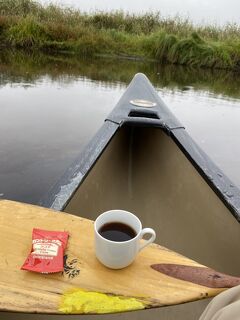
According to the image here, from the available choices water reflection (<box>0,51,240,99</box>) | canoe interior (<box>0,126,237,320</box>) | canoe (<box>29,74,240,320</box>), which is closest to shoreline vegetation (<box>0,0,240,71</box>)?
water reflection (<box>0,51,240,99</box>)

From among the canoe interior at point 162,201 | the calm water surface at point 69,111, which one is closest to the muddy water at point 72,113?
the calm water surface at point 69,111

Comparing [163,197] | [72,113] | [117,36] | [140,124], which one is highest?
[117,36]

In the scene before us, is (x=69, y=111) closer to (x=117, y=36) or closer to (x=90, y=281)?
(x=90, y=281)

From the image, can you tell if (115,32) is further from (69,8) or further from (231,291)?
(231,291)

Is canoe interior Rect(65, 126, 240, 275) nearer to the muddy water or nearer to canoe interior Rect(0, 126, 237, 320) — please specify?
canoe interior Rect(0, 126, 237, 320)

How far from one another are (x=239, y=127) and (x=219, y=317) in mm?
3657

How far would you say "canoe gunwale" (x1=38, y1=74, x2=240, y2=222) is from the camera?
101 centimetres

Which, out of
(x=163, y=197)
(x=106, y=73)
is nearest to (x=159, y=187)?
(x=163, y=197)

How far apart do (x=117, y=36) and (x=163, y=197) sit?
26.9 feet

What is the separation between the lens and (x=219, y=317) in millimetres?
450

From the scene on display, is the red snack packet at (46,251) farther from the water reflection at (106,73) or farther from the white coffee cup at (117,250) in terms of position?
the water reflection at (106,73)

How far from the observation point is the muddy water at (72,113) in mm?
2279

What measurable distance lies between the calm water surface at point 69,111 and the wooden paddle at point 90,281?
4.85ft

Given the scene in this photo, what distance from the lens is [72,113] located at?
3605 millimetres
